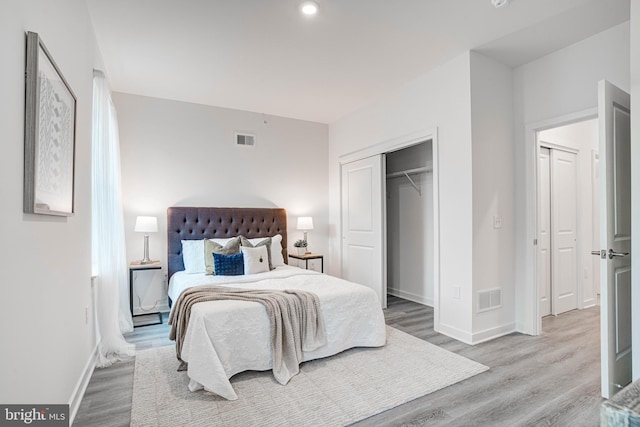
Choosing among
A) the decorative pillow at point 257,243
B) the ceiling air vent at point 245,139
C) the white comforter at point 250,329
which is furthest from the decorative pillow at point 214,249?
the ceiling air vent at point 245,139

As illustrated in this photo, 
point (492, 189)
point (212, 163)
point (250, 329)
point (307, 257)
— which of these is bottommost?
point (250, 329)

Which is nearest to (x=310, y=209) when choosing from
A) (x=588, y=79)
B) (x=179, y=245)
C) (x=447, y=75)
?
(x=179, y=245)

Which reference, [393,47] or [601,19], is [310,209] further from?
[601,19]

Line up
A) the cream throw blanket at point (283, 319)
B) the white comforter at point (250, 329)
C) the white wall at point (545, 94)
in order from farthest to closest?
1. the white wall at point (545, 94)
2. the cream throw blanket at point (283, 319)
3. the white comforter at point (250, 329)

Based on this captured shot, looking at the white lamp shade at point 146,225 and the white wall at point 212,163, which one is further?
the white wall at point 212,163

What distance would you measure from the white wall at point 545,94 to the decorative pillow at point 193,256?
369 cm

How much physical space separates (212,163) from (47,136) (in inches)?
122

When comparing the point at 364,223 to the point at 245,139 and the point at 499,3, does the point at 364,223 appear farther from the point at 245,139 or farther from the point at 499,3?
the point at 499,3

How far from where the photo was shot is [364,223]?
15.8 feet

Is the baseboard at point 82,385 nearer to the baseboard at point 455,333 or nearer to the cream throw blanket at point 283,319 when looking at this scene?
the cream throw blanket at point 283,319

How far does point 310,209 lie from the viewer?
5434mm

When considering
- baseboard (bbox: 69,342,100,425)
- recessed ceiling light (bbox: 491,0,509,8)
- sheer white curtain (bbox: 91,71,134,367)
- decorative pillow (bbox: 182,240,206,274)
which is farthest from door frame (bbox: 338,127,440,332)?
baseboard (bbox: 69,342,100,425)

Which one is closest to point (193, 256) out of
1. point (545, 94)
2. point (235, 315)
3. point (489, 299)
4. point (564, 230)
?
point (235, 315)

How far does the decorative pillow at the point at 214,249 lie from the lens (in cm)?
391
